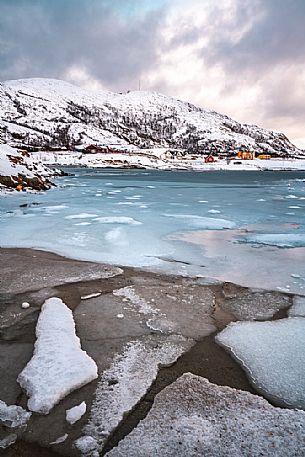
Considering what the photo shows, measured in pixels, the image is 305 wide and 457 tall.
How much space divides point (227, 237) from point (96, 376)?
655 cm

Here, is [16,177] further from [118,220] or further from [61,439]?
[61,439]

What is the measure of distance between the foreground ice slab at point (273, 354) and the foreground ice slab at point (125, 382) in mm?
571

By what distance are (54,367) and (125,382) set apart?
0.71 meters

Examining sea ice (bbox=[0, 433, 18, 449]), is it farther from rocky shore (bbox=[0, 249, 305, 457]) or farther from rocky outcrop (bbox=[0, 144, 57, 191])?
rocky outcrop (bbox=[0, 144, 57, 191])

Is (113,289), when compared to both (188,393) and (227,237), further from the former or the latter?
(227,237)

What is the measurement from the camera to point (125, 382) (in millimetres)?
2865

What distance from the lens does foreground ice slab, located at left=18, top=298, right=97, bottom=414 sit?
2.67m

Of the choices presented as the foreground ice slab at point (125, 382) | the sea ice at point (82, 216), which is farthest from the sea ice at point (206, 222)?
the foreground ice slab at point (125, 382)

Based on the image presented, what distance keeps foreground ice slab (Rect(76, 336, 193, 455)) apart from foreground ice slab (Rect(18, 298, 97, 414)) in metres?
0.23

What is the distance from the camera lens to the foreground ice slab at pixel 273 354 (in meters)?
2.82

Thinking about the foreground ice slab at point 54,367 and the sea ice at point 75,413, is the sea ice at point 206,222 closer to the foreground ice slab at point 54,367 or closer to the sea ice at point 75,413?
the foreground ice slab at point 54,367

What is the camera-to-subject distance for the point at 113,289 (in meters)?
4.90

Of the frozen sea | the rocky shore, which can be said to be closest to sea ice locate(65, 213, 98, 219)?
the frozen sea

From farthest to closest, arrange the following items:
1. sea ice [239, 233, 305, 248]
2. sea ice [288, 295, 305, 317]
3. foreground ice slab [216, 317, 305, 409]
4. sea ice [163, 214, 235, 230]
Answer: sea ice [163, 214, 235, 230] < sea ice [239, 233, 305, 248] < sea ice [288, 295, 305, 317] < foreground ice slab [216, 317, 305, 409]
